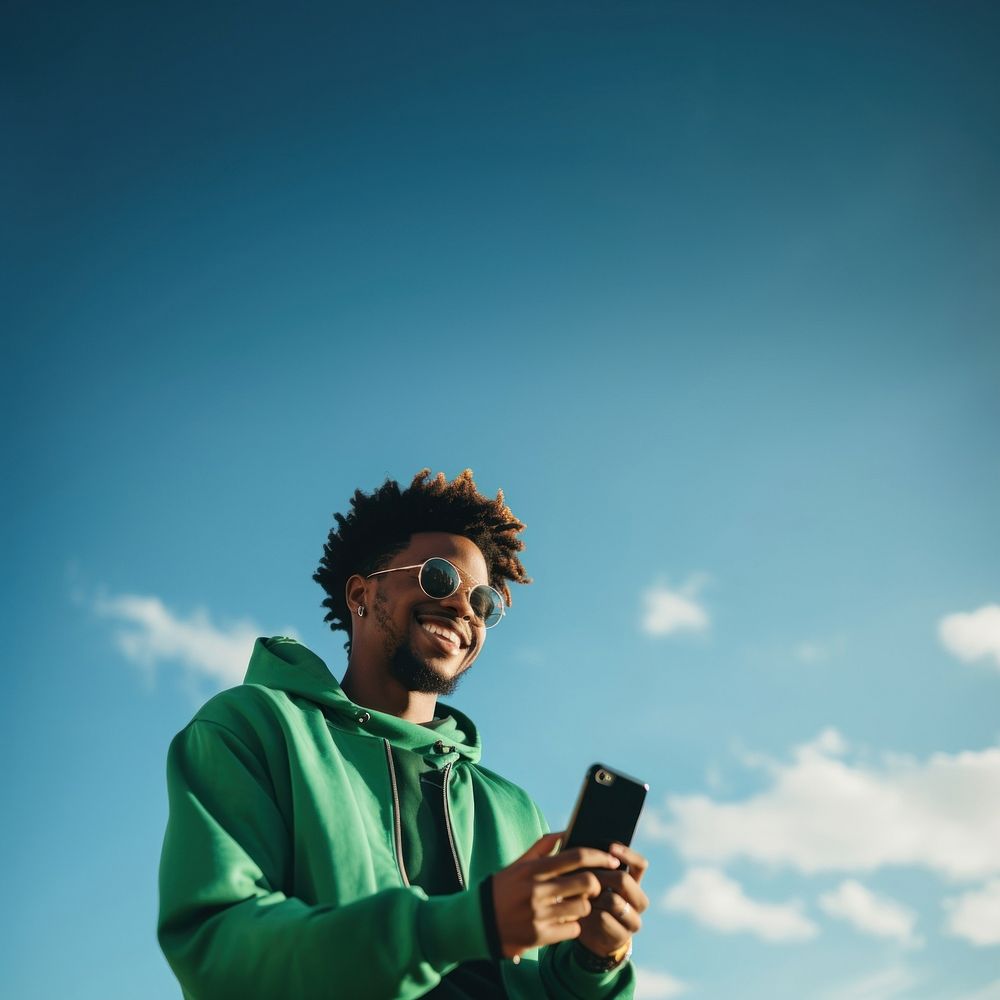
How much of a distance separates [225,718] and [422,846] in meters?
1.05

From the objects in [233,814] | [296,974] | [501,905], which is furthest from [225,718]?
[501,905]

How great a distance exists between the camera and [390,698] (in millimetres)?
5227

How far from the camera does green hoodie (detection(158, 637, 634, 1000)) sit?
9.62 ft

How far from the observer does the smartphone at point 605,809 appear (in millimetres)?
3393

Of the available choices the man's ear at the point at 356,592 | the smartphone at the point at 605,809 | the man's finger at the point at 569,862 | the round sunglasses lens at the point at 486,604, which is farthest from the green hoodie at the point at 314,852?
the man's ear at the point at 356,592

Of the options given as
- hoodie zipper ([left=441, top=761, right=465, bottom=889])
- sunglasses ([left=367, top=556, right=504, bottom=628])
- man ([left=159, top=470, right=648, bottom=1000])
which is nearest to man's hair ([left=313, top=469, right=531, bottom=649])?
man ([left=159, top=470, right=648, bottom=1000])

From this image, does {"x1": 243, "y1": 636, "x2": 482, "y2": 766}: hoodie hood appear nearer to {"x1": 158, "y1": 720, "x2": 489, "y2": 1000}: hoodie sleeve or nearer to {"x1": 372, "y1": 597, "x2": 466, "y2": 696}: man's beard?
{"x1": 372, "y1": 597, "x2": 466, "y2": 696}: man's beard

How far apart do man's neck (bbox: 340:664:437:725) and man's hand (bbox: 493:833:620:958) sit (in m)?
2.25

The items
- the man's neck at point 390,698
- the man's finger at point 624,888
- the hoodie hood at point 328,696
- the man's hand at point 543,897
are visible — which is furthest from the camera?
the man's neck at point 390,698

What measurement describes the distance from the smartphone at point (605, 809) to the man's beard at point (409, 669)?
1909 millimetres

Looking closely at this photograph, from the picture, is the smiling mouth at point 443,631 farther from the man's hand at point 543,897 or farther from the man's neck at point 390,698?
the man's hand at point 543,897

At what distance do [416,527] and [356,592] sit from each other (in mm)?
578

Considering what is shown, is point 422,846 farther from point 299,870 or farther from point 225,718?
point 225,718

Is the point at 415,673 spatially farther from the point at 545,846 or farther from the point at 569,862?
the point at 569,862
